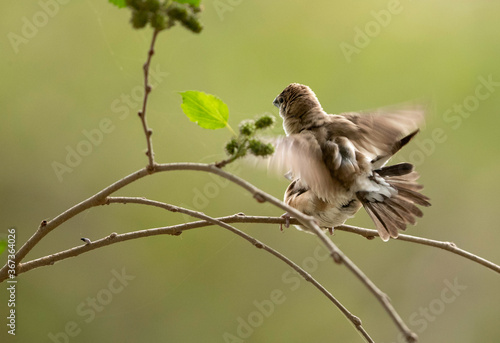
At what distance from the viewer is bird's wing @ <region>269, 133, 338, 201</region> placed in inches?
47.7

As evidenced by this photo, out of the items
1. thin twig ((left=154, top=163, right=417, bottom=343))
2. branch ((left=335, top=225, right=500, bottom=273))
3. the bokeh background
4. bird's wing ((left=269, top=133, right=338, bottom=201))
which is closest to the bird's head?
bird's wing ((left=269, top=133, right=338, bottom=201))

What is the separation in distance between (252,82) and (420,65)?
41.6 inches

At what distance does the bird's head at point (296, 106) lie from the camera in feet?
5.59

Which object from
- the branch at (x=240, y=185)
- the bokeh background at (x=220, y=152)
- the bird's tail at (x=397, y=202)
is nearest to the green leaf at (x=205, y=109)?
the branch at (x=240, y=185)

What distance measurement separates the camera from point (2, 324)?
8.63 ft

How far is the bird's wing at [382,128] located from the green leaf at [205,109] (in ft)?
2.20

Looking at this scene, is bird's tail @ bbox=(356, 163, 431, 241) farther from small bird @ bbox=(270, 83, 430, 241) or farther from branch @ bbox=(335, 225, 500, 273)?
branch @ bbox=(335, 225, 500, 273)

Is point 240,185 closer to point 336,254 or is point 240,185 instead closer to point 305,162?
point 336,254

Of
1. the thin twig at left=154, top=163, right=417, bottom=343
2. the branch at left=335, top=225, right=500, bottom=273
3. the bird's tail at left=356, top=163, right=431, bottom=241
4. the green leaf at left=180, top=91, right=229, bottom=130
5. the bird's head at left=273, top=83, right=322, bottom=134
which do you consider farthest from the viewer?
the bird's head at left=273, top=83, right=322, bottom=134

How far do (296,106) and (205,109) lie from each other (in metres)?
0.80

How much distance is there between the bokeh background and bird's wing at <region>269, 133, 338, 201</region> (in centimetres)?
136

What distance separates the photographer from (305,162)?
1.29 metres

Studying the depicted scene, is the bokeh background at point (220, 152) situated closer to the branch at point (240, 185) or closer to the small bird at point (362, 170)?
the small bird at point (362, 170)

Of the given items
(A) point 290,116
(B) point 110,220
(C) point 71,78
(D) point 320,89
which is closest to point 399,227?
(A) point 290,116
